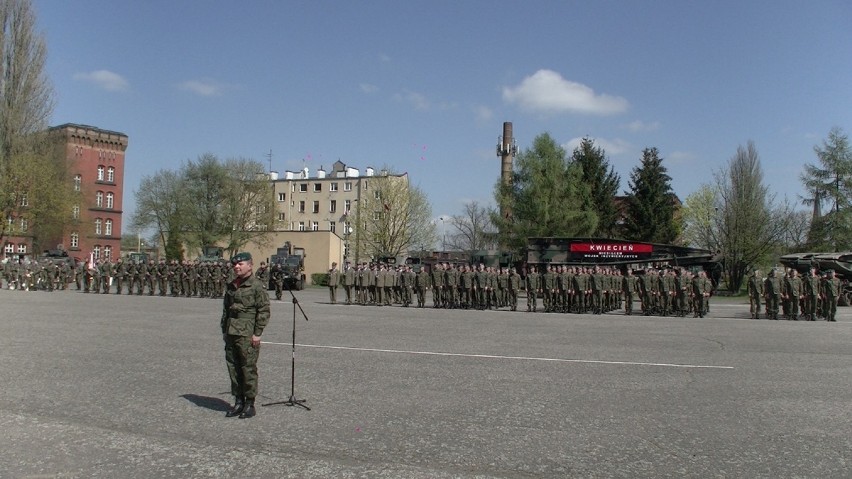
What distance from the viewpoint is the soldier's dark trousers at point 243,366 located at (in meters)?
7.46

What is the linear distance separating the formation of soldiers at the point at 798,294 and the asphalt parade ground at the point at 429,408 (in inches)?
333

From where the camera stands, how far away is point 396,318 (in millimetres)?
20953

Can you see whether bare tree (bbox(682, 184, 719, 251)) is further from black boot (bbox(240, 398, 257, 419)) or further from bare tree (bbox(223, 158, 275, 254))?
black boot (bbox(240, 398, 257, 419))

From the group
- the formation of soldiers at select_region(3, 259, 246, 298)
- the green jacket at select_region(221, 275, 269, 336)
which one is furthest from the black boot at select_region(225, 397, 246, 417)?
the formation of soldiers at select_region(3, 259, 246, 298)

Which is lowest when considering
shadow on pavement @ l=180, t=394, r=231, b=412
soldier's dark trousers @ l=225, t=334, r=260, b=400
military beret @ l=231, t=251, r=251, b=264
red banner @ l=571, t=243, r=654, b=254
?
shadow on pavement @ l=180, t=394, r=231, b=412

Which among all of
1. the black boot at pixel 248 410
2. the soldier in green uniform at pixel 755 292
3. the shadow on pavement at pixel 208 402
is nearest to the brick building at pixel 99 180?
the soldier in green uniform at pixel 755 292

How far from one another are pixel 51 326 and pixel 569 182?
42.9 meters

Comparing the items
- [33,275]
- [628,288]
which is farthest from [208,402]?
[33,275]

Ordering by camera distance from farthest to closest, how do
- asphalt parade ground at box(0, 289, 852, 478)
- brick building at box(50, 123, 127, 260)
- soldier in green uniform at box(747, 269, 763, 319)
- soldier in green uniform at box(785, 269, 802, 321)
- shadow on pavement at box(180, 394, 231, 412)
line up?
brick building at box(50, 123, 127, 260)
soldier in green uniform at box(747, 269, 763, 319)
soldier in green uniform at box(785, 269, 802, 321)
shadow on pavement at box(180, 394, 231, 412)
asphalt parade ground at box(0, 289, 852, 478)

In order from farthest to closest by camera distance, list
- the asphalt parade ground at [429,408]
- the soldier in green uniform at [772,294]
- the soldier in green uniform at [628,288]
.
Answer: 1. the soldier in green uniform at [628,288]
2. the soldier in green uniform at [772,294]
3. the asphalt parade ground at [429,408]

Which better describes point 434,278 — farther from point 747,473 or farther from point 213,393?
point 747,473

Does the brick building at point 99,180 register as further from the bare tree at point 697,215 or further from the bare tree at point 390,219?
the bare tree at point 697,215

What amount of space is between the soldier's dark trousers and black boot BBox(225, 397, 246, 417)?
0.18 ft

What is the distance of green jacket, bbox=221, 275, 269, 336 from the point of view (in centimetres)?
756
